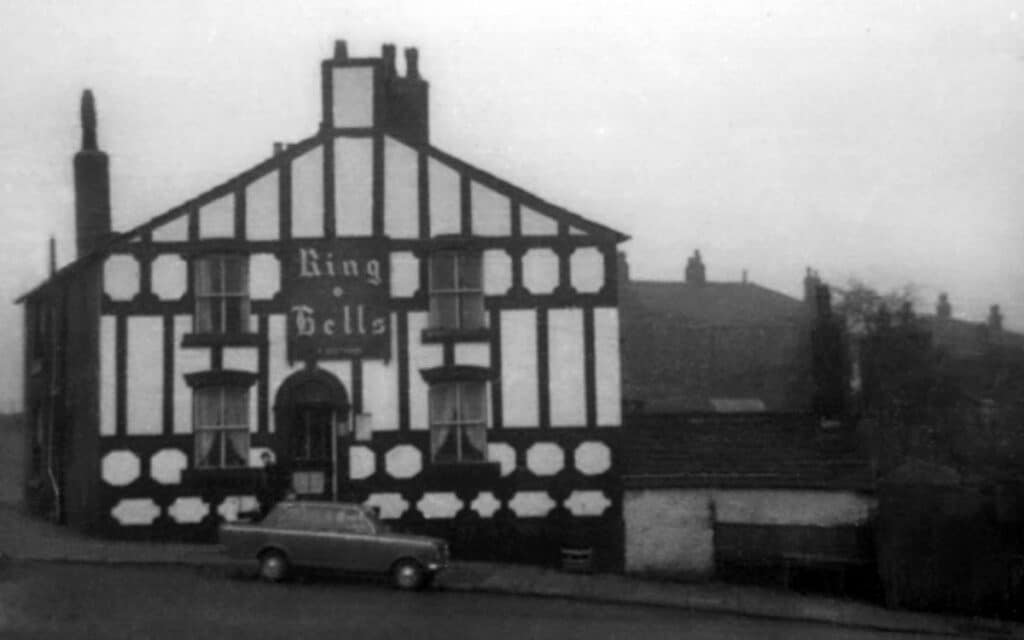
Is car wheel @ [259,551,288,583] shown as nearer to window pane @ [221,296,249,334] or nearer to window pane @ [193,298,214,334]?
window pane @ [221,296,249,334]

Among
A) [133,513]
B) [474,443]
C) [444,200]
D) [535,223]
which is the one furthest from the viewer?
[535,223]

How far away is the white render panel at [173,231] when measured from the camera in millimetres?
28750

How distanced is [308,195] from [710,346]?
49.5 m

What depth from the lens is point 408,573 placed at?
2359 cm

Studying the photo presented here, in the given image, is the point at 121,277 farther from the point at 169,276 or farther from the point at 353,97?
the point at 353,97

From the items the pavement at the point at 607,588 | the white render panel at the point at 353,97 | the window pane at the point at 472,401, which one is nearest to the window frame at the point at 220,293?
the white render panel at the point at 353,97

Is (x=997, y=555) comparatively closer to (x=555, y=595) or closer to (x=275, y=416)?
(x=555, y=595)

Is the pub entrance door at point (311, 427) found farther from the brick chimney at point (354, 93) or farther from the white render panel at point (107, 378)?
the brick chimney at point (354, 93)

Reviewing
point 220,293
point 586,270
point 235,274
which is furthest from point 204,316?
point 586,270

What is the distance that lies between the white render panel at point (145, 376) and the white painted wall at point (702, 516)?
33.6 feet

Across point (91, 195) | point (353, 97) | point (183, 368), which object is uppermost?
point (353, 97)

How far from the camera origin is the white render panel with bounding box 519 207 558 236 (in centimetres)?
2927

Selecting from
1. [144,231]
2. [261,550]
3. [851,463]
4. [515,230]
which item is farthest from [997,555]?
[144,231]

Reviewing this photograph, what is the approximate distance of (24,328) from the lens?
3788 centimetres
